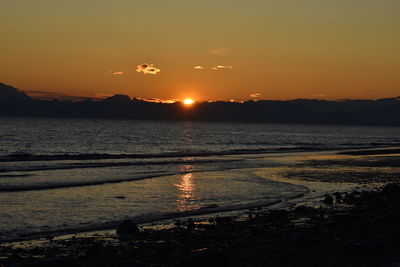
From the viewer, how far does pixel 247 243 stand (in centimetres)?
1391

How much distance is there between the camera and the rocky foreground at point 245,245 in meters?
11.8

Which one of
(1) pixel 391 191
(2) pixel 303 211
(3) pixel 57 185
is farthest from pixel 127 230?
(1) pixel 391 191

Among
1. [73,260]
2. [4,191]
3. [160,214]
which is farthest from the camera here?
[4,191]

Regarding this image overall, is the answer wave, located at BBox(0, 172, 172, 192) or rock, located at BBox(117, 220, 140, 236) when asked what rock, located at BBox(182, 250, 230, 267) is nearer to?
rock, located at BBox(117, 220, 140, 236)

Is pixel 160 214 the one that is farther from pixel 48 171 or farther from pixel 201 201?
pixel 48 171

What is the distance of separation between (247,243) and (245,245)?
15cm

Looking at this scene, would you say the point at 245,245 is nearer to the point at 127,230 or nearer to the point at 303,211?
the point at 127,230

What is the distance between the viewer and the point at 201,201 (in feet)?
74.6

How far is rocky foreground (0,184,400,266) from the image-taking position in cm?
1178

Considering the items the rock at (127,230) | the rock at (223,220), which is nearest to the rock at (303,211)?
the rock at (223,220)

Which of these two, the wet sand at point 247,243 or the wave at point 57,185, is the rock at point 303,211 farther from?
the wave at point 57,185

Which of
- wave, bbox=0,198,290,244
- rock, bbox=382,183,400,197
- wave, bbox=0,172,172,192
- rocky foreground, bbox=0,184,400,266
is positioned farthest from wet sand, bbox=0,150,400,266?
wave, bbox=0,172,172,192

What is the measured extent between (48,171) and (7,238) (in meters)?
21.9

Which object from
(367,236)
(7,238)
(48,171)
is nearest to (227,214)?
(367,236)
